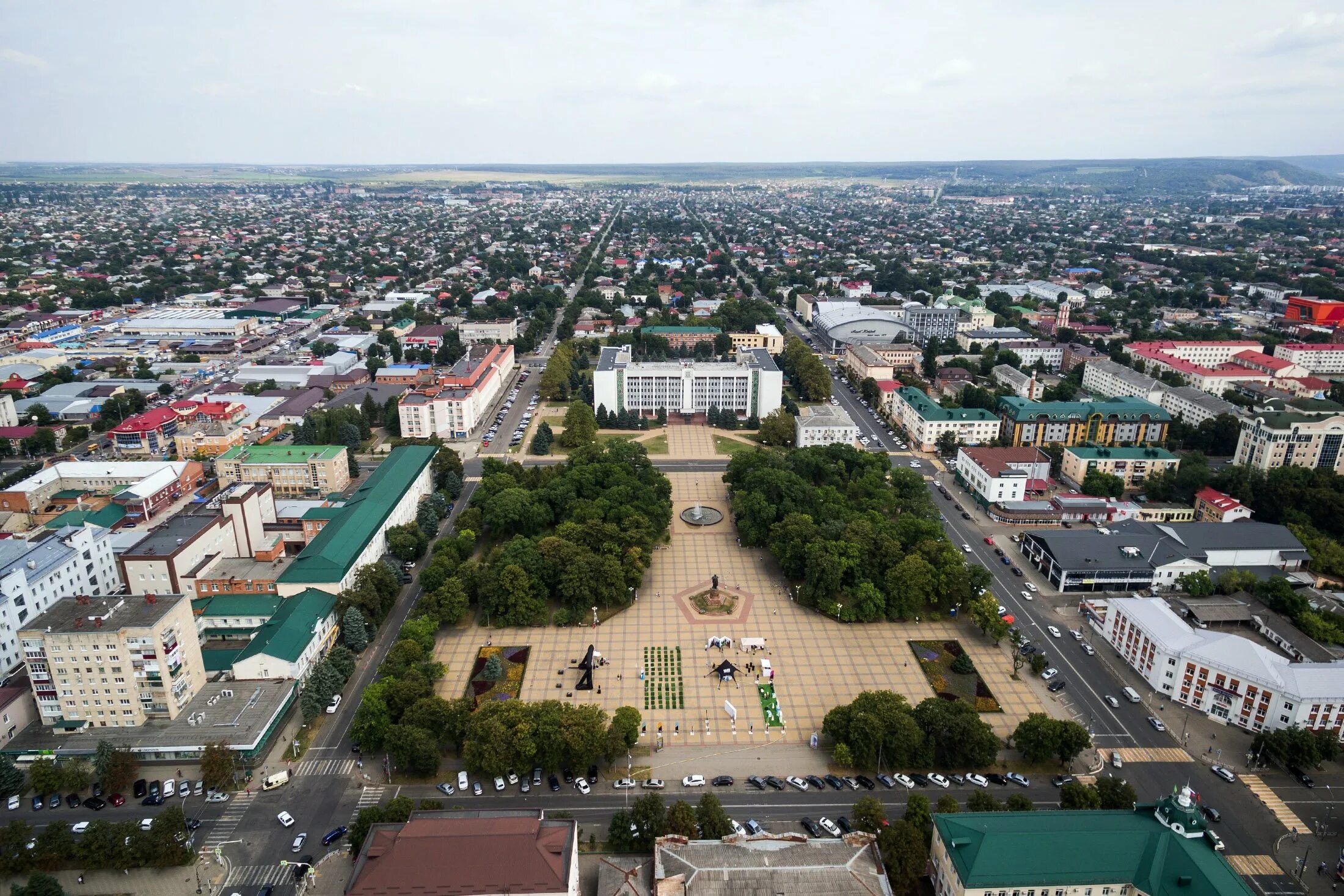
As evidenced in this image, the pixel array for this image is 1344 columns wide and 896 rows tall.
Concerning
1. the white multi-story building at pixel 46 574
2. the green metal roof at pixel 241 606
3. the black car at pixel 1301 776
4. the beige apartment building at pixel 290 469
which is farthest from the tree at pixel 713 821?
the beige apartment building at pixel 290 469

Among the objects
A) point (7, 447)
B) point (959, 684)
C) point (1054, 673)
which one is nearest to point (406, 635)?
point (959, 684)

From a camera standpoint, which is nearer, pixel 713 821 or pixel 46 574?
pixel 713 821

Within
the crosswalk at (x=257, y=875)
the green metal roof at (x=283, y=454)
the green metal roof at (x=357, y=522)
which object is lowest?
the crosswalk at (x=257, y=875)

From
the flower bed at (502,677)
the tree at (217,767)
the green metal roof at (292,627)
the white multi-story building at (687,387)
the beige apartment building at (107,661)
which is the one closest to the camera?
the tree at (217,767)

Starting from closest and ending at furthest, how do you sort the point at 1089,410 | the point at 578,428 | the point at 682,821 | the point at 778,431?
the point at 682,821 < the point at 1089,410 < the point at 778,431 < the point at 578,428

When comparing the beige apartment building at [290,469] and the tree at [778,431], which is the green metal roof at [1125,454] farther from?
the beige apartment building at [290,469]

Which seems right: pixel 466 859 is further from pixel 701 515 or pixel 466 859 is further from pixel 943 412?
pixel 943 412

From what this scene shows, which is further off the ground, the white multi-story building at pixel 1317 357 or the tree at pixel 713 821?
the white multi-story building at pixel 1317 357

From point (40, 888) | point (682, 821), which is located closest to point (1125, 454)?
point (682, 821)

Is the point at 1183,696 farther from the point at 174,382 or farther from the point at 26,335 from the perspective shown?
the point at 26,335
